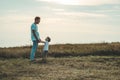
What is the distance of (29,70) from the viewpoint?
573 inches

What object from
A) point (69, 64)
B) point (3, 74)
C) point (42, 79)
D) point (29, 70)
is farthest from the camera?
point (69, 64)

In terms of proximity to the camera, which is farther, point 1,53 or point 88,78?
point 1,53

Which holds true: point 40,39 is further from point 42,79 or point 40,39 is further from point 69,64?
point 42,79

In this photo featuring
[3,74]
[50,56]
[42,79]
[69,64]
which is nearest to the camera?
[42,79]

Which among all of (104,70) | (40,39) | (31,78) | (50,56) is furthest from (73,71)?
(50,56)

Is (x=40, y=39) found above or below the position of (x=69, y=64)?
above

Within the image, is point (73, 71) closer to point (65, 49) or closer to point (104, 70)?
point (104, 70)

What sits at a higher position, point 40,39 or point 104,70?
point 40,39

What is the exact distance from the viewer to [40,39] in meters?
17.5

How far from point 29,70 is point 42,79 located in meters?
2.21

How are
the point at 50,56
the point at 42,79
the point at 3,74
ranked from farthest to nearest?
the point at 50,56
the point at 3,74
the point at 42,79

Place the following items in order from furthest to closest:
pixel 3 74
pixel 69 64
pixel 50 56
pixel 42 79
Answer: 1. pixel 50 56
2. pixel 69 64
3. pixel 3 74
4. pixel 42 79

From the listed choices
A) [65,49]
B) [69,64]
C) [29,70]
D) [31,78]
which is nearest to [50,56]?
[65,49]

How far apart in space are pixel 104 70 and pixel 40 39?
4.10 meters
